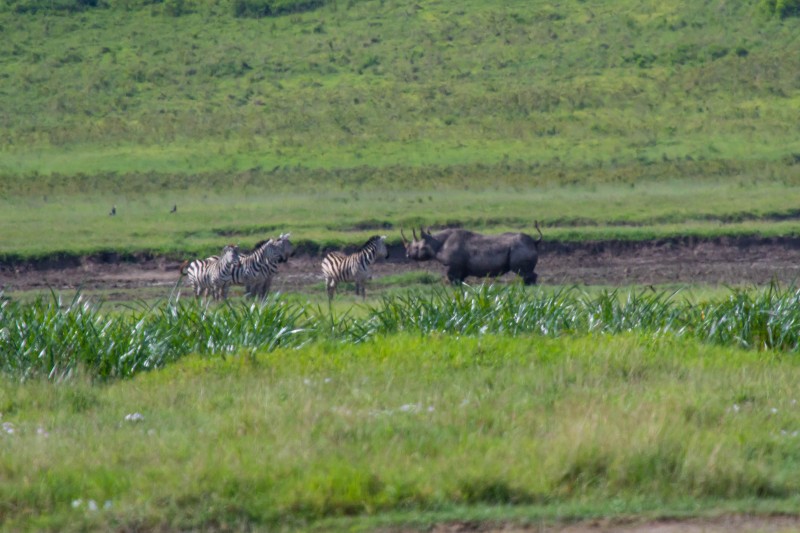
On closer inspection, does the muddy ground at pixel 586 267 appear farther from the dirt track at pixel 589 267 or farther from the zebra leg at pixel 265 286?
the zebra leg at pixel 265 286

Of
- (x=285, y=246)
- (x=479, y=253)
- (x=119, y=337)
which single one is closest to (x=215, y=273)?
(x=285, y=246)

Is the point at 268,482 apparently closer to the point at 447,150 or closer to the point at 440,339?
the point at 440,339

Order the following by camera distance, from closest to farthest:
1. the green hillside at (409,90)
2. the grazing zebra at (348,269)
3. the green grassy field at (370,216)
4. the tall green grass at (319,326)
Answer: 1. the tall green grass at (319,326)
2. the grazing zebra at (348,269)
3. the green grassy field at (370,216)
4. the green hillside at (409,90)

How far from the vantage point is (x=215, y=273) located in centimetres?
1986

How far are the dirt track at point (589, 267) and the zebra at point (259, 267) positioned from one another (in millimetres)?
1512

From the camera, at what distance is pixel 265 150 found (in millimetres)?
40312

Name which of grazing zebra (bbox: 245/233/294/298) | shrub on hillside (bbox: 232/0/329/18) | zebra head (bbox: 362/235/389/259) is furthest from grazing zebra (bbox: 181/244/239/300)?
shrub on hillside (bbox: 232/0/329/18)

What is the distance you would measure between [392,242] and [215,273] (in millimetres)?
5942

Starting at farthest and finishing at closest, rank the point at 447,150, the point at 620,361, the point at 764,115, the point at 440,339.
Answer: the point at 764,115 < the point at 447,150 < the point at 440,339 < the point at 620,361

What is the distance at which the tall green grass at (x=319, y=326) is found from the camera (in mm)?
10648

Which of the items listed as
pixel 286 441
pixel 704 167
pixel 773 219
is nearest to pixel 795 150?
pixel 704 167

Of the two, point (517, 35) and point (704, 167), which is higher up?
point (517, 35)

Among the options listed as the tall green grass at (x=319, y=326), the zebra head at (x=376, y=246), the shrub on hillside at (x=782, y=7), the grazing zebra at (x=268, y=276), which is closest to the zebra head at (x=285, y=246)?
the grazing zebra at (x=268, y=276)

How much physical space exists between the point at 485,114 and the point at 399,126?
3.34 meters
